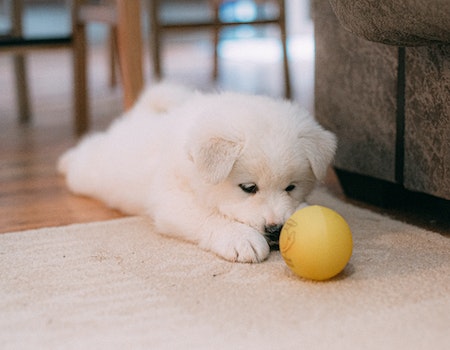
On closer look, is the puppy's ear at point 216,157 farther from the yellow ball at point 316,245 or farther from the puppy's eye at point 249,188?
the yellow ball at point 316,245

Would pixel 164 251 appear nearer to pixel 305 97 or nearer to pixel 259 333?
pixel 259 333

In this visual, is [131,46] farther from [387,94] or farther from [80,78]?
[387,94]

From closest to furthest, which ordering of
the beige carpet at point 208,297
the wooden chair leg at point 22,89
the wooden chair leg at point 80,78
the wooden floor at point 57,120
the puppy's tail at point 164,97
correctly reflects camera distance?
the beige carpet at point 208,297 < the wooden floor at point 57,120 < the puppy's tail at point 164,97 < the wooden chair leg at point 80,78 < the wooden chair leg at point 22,89

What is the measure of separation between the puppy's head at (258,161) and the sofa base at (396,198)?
42 cm

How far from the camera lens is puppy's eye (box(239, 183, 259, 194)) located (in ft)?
5.20

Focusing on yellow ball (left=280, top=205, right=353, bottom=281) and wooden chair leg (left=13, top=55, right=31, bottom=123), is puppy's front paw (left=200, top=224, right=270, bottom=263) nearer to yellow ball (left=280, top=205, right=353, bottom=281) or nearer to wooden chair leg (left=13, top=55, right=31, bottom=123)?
yellow ball (left=280, top=205, right=353, bottom=281)

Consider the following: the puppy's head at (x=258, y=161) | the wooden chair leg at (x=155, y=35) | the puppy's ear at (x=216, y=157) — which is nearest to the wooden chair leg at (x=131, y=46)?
the wooden chair leg at (x=155, y=35)

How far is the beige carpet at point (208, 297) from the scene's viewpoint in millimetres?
1162

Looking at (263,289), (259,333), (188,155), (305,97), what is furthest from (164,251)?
(305,97)

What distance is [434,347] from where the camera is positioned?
110 cm

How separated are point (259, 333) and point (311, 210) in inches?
13.8

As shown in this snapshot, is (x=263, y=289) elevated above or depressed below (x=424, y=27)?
below

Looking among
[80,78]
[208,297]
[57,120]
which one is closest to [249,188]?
[208,297]

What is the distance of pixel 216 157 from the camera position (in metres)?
1.55
